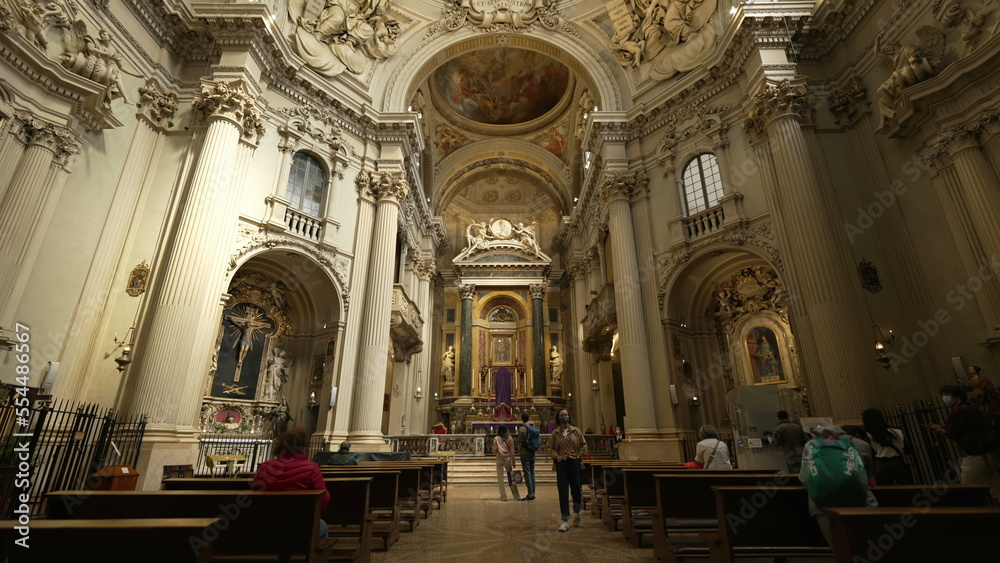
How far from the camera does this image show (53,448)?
251 inches

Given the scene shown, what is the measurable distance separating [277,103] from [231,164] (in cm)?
295

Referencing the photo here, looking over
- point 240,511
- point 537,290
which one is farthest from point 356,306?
point 537,290

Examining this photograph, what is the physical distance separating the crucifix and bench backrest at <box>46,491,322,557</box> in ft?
29.6

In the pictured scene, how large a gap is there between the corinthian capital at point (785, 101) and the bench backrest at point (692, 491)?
922 centimetres

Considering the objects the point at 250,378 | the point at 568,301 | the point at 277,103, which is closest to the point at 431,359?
the point at 568,301

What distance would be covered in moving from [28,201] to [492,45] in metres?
14.7

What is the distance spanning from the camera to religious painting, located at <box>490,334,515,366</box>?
24.1 m

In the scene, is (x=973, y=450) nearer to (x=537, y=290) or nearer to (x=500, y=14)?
(x=500, y=14)

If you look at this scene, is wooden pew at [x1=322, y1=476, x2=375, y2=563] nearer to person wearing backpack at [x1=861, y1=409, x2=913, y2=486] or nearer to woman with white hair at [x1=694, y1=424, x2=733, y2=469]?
woman with white hair at [x1=694, y1=424, x2=733, y2=469]

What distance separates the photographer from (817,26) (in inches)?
430

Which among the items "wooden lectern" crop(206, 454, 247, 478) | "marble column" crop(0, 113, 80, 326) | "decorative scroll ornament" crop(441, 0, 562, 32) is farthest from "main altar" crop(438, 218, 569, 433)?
"marble column" crop(0, 113, 80, 326)

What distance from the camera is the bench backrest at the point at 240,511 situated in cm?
308

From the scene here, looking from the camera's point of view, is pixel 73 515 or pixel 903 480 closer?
pixel 73 515

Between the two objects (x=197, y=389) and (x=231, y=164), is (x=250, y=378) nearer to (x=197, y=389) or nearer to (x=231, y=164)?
(x=197, y=389)
